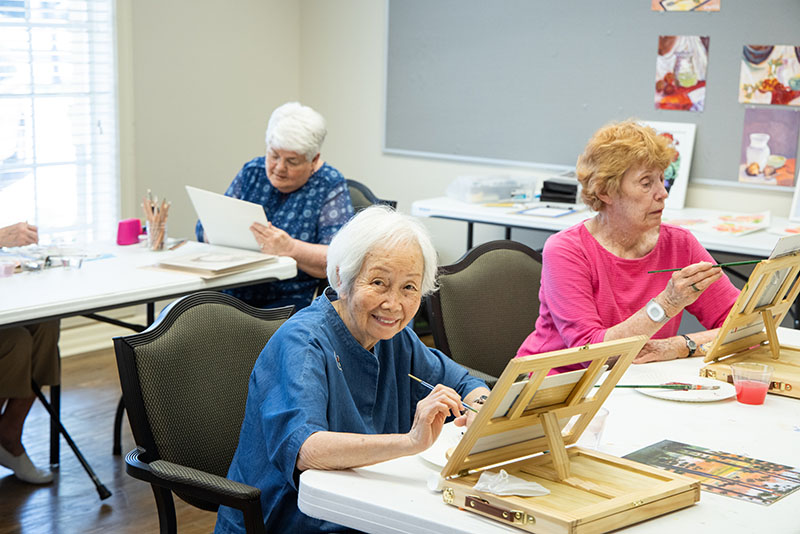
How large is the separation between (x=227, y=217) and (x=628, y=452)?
2.02m

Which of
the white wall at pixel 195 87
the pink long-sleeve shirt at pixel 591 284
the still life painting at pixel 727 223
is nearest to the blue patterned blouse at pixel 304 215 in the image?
the pink long-sleeve shirt at pixel 591 284

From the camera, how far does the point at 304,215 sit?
3459 millimetres

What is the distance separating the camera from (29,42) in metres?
4.22

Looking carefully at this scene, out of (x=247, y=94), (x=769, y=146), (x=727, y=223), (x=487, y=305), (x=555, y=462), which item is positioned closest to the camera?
(x=555, y=462)

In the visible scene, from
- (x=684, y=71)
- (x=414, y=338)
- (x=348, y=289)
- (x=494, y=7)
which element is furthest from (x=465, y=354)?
(x=494, y=7)

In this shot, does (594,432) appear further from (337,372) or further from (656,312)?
(656,312)

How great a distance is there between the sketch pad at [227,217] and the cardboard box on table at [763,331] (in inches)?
65.0

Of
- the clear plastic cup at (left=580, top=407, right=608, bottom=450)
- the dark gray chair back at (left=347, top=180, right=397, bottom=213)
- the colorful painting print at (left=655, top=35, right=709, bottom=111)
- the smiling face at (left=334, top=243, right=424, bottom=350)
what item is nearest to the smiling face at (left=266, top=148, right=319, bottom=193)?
the dark gray chair back at (left=347, top=180, right=397, bottom=213)

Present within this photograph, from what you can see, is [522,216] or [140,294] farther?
[522,216]

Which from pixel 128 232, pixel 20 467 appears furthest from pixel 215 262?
pixel 20 467

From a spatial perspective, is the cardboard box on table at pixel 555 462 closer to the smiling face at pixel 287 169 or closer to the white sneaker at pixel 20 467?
the smiling face at pixel 287 169

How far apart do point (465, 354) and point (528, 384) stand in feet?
4.17

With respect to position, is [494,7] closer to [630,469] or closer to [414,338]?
[414,338]

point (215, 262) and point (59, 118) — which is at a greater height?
point (59, 118)
